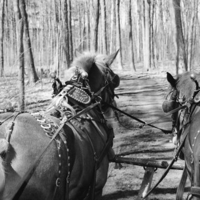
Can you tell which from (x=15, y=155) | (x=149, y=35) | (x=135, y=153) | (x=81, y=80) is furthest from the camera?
(x=149, y=35)

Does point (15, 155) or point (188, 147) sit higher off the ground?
point (15, 155)

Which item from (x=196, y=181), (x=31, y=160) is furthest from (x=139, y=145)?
(x=31, y=160)

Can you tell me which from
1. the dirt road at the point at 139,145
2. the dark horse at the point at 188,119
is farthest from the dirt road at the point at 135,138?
the dark horse at the point at 188,119

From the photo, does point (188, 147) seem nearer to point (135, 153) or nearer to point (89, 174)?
point (89, 174)

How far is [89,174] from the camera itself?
305 cm

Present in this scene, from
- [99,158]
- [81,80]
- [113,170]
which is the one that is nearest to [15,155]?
[99,158]

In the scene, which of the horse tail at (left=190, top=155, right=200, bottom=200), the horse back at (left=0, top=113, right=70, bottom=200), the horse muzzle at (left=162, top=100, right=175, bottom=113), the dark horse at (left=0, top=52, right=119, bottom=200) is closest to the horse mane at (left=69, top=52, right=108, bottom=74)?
the dark horse at (left=0, top=52, right=119, bottom=200)

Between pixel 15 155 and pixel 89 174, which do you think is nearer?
pixel 15 155

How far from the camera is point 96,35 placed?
45.6ft

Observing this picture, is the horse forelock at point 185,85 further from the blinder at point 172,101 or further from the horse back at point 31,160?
the horse back at point 31,160

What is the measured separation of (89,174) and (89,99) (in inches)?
33.9

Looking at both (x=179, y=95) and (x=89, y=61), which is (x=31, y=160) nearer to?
(x=89, y=61)

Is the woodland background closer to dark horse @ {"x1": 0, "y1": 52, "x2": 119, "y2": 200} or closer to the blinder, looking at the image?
dark horse @ {"x1": 0, "y1": 52, "x2": 119, "y2": 200}

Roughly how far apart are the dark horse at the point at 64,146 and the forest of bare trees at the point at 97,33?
41.1 inches
